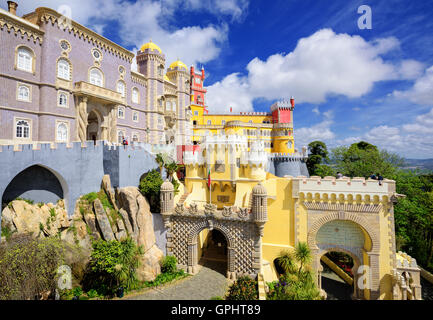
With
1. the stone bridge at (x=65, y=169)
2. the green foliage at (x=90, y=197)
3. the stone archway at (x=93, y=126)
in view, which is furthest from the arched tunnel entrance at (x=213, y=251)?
the stone archway at (x=93, y=126)

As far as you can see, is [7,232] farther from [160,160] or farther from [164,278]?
[160,160]

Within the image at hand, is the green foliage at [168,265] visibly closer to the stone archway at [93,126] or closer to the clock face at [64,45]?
the stone archway at [93,126]

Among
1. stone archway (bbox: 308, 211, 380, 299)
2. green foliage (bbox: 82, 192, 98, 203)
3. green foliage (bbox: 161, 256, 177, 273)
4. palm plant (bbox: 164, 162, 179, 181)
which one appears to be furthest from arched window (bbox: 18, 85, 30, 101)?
stone archway (bbox: 308, 211, 380, 299)

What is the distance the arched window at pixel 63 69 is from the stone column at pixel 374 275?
1390 inches

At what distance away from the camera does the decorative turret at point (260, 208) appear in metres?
17.8

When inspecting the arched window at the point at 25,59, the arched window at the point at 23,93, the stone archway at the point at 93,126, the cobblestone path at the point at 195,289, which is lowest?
the cobblestone path at the point at 195,289

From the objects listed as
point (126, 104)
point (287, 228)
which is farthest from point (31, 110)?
point (287, 228)

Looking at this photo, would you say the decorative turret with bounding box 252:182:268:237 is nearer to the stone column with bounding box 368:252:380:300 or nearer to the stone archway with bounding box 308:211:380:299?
the stone archway with bounding box 308:211:380:299

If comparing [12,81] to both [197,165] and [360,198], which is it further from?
[360,198]

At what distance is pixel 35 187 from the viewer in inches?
681

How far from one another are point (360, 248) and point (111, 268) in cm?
2102

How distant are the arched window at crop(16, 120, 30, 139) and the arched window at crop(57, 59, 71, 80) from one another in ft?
20.5

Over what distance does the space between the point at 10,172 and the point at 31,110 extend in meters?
10.3

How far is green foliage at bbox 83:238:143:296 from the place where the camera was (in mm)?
15766
